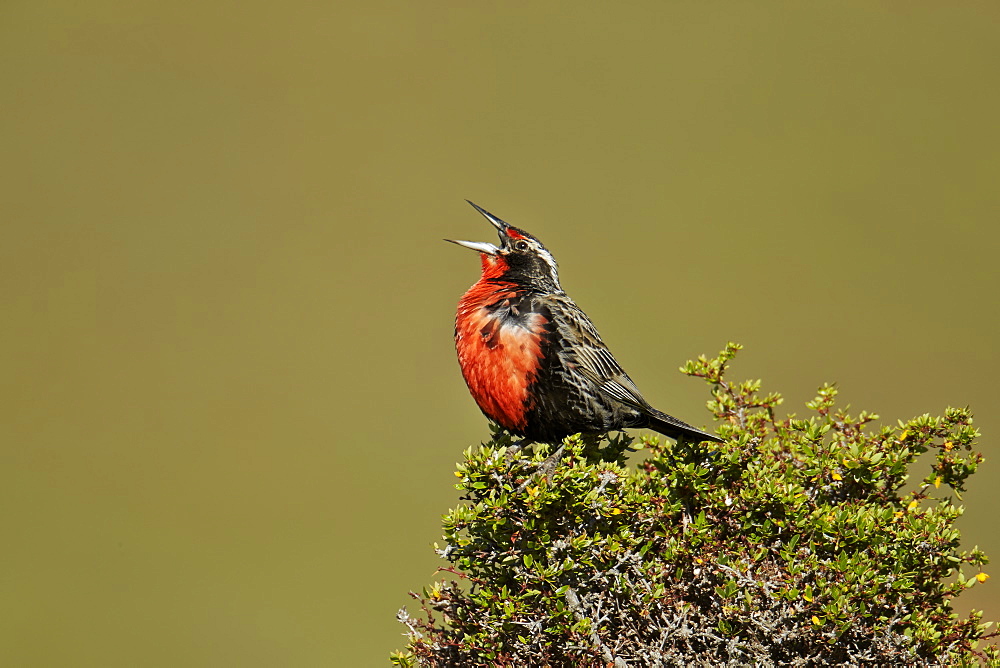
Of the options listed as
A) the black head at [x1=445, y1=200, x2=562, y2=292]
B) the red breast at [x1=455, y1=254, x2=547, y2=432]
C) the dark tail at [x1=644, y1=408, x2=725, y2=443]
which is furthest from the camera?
the black head at [x1=445, y1=200, x2=562, y2=292]

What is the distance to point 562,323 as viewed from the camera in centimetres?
466

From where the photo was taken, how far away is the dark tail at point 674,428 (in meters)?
4.12

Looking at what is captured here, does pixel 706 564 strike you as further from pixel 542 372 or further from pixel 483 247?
pixel 483 247

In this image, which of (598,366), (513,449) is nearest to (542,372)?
(598,366)

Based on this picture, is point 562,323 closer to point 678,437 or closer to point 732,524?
point 678,437

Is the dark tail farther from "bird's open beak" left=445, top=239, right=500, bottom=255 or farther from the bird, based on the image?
"bird's open beak" left=445, top=239, right=500, bottom=255

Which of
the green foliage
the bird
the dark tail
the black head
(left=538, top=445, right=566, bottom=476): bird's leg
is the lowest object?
the green foliage

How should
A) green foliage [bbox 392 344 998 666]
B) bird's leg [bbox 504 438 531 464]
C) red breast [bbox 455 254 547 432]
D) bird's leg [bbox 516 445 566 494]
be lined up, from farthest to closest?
red breast [bbox 455 254 547 432] → bird's leg [bbox 504 438 531 464] → bird's leg [bbox 516 445 566 494] → green foliage [bbox 392 344 998 666]

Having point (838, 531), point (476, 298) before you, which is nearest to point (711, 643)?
point (838, 531)

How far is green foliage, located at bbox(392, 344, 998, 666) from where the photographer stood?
332 centimetres

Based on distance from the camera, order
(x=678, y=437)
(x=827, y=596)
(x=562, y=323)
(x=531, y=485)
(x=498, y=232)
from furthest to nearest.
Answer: (x=498, y=232), (x=562, y=323), (x=678, y=437), (x=531, y=485), (x=827, y=596)

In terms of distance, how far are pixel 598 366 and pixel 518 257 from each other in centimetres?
94

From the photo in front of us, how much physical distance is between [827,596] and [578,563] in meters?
0.94

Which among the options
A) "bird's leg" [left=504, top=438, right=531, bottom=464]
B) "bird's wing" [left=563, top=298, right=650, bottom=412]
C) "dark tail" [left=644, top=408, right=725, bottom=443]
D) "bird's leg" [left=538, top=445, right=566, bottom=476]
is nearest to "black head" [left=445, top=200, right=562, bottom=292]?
"bird's wing" [left=563, top=298, right=650, bottom=412]
